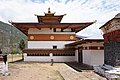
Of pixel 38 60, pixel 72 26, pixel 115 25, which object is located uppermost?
pixel 72 26

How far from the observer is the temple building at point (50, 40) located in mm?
26359

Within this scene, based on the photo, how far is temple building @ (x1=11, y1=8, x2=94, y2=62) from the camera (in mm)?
26359

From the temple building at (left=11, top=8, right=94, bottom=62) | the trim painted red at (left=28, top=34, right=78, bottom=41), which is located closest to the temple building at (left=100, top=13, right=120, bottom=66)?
the temple building at (left=11, top=8, right=94, bottom=62)

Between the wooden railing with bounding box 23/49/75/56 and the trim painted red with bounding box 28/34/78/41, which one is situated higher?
the trim painted red with bounding box 28/34/78/41

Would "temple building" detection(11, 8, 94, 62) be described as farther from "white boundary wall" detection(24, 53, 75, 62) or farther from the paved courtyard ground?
the paved courtyard ground

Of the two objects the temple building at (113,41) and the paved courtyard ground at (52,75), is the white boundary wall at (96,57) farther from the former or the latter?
the temple building at (113,41)

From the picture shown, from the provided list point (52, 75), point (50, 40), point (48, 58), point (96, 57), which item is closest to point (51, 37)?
point (50, 40)

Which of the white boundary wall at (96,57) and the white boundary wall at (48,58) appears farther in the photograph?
the white boundary wall at (48,58)

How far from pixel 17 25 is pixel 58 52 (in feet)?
20.4

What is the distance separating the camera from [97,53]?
18375 mm

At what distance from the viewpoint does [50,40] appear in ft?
89.7

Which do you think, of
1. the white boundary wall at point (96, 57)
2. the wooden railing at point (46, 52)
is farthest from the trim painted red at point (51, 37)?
the white boundary wall at point (96, 57)

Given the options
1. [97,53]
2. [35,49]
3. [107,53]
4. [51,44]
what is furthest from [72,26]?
[107,53]

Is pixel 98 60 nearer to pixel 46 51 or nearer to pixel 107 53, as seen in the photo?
pixel 107 53
